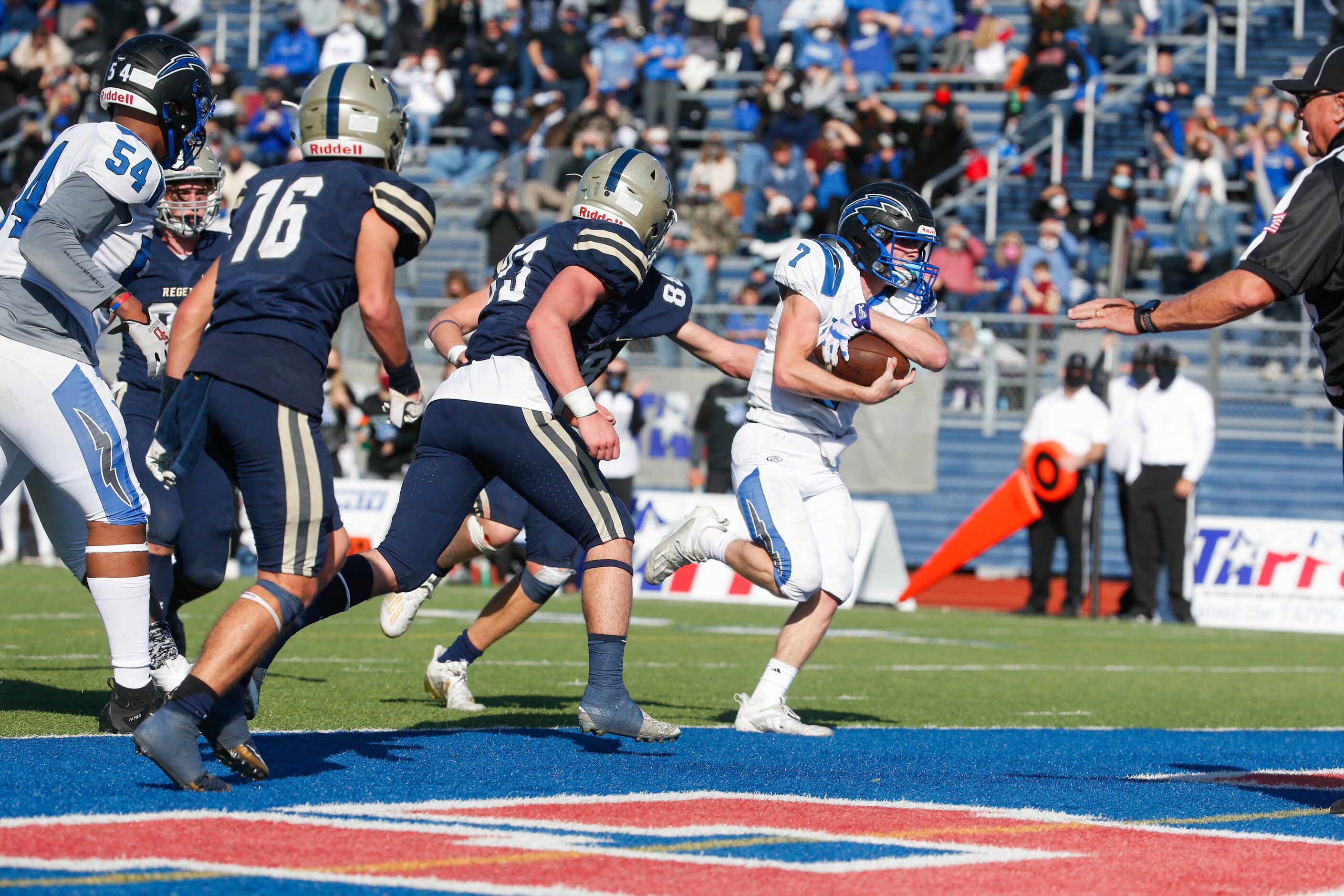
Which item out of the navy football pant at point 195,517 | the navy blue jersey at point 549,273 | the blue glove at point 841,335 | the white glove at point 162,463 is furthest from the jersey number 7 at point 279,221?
the blue glove at point 841,335

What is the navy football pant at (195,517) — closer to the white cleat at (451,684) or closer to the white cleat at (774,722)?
the white cleat at (451,684)

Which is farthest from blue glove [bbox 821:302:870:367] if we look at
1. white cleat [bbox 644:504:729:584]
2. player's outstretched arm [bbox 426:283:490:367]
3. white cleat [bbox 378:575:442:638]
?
white cleat [bbox 378:575:442:638]

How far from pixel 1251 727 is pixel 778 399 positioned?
2671mm

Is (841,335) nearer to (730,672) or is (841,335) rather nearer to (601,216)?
(601,216)

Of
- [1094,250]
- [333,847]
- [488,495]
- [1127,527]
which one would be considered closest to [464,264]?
[1094,250]

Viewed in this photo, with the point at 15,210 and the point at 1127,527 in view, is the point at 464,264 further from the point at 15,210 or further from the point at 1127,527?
the point at 15,210

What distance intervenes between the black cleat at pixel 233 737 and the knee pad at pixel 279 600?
0.23 m

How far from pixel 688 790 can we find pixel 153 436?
8.36 ft

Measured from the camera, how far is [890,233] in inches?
265

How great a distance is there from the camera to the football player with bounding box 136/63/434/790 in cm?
449

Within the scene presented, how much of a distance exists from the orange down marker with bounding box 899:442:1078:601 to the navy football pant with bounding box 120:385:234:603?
9.84 metres

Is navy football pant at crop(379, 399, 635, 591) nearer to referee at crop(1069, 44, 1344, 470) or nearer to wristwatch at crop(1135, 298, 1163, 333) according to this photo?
referee at crop(1069, 44, 1344, 470)

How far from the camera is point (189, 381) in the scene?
462 cm

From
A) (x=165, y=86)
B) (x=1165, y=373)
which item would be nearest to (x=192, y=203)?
(x=165, y=86)
